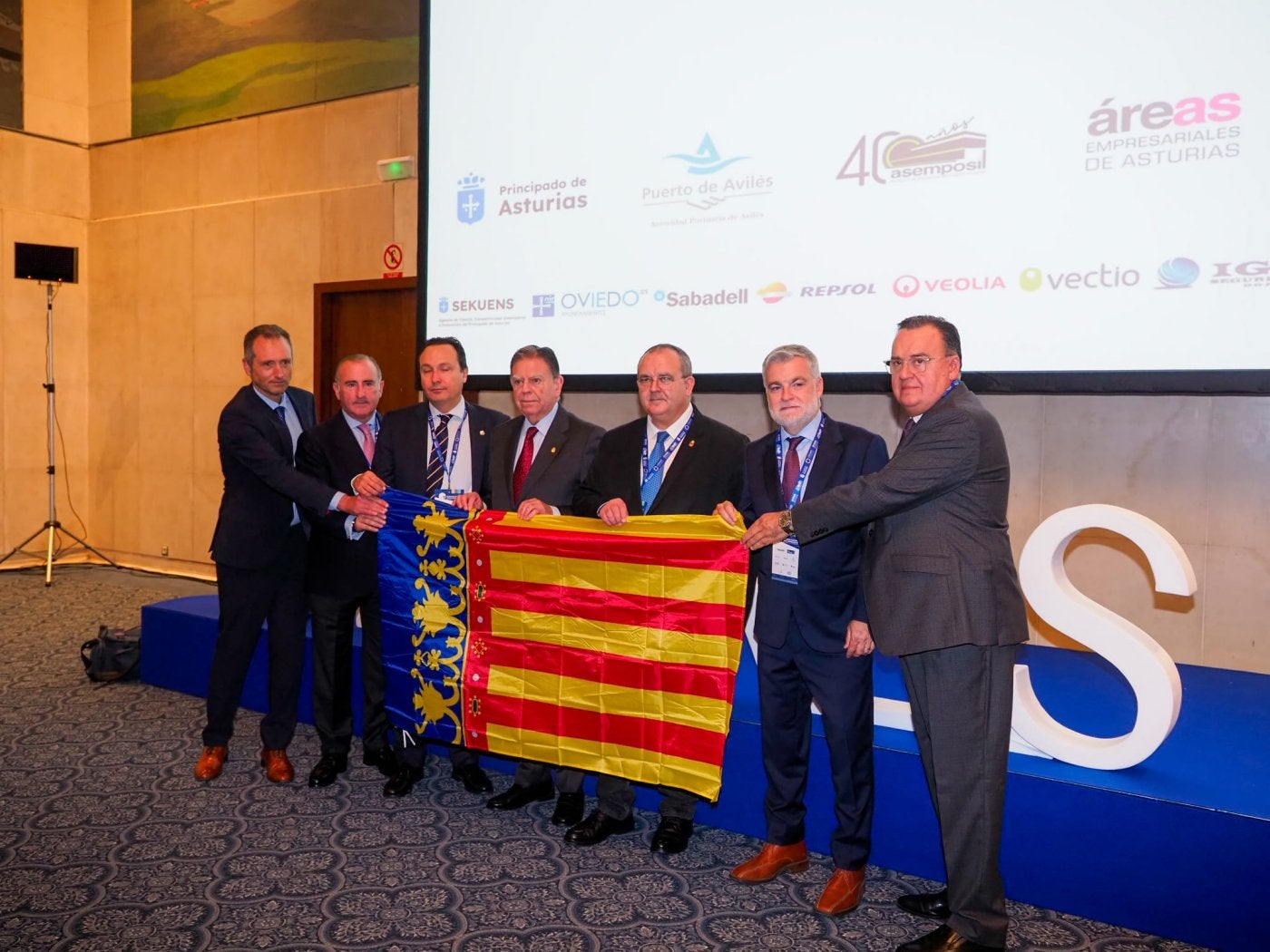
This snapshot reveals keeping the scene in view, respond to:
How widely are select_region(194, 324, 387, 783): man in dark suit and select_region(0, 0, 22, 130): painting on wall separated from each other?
676 cm

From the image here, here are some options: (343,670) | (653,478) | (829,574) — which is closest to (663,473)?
(653,478)

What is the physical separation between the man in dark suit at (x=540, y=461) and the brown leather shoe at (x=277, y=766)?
83cm

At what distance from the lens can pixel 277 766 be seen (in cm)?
379

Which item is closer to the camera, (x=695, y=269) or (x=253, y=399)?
(x=253, y=399)

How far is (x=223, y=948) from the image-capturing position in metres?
2.51

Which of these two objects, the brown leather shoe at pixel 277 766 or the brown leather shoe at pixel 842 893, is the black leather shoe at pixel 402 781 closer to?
the brown leather shoe at pixel 277 766

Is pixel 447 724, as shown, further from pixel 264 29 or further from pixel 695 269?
pixel 264 29

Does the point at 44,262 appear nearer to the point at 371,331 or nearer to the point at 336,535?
the point at 371,331

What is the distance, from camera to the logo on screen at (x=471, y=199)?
18.2 feet

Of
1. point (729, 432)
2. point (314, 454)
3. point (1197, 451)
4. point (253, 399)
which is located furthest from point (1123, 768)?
point (253, 399)

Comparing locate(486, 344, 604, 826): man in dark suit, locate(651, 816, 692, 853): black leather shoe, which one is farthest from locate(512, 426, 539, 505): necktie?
locate(651, 816, 692, 853): black leather shoe

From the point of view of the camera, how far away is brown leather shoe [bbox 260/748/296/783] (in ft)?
12.4

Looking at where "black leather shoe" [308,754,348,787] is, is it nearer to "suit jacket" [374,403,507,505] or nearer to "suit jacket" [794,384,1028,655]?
"suit jacket" [374,403,507,505]

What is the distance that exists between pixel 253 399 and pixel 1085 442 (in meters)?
3.67
